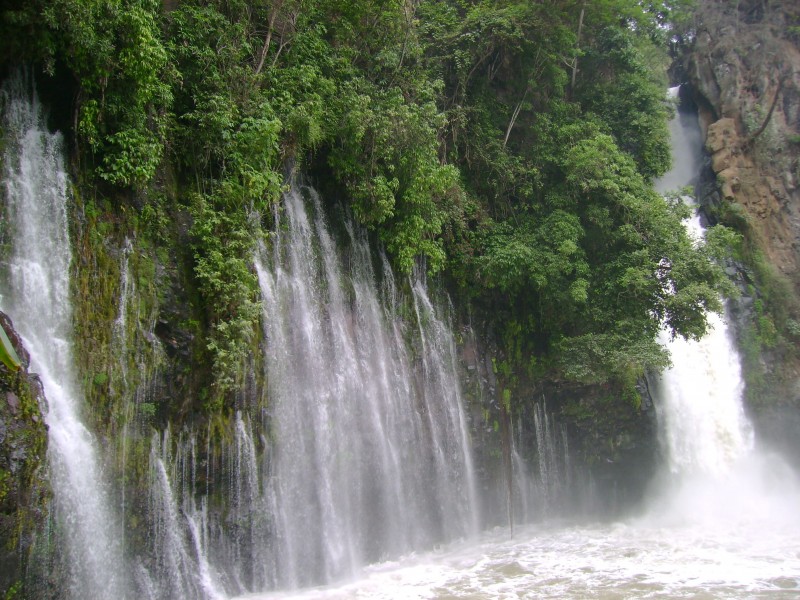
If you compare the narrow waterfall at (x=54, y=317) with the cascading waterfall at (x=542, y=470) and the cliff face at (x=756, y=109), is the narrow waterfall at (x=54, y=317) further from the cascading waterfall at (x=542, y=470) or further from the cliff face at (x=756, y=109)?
the cliff face at (x=756, y=109)

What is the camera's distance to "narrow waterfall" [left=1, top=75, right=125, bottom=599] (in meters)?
8.21

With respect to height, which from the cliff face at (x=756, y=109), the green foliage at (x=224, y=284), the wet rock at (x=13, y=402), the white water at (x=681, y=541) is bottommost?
the white water at (x=681, y=541)

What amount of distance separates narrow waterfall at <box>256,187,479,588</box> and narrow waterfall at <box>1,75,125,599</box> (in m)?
2.96

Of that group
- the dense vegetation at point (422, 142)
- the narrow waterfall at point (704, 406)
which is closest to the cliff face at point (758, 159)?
the narrow waterfall at point (704, 406)

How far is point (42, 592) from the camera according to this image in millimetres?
7742

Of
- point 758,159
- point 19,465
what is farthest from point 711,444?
point 19,465

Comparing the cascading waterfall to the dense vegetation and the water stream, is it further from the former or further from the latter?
the dense vegetation

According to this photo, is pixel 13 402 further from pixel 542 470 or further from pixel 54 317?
pixel 542 470

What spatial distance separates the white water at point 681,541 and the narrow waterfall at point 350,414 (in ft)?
1.91

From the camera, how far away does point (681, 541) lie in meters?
14.1

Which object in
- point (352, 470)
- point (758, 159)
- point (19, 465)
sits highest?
point (758, 159)

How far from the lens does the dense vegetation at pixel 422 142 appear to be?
9.34 metres

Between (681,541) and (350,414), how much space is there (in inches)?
302

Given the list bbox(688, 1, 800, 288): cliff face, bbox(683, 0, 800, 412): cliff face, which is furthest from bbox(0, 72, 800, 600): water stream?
bbox(688, 1, 800, 288): cliff face
